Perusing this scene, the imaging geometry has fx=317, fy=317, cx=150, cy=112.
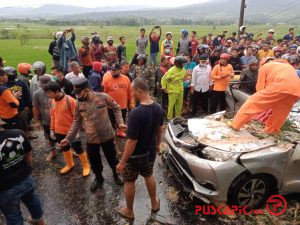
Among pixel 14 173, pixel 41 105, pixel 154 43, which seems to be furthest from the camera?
pixel 154 43

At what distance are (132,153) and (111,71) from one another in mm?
3018

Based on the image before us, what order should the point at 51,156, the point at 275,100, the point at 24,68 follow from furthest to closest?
the point at 24,68 < the point at 51,156 < the point at 275,100

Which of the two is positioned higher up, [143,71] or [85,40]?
[85,40]

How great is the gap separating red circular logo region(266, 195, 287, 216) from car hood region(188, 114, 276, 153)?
0.84 m

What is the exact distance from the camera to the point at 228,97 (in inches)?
307

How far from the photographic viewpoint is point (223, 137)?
4.53m

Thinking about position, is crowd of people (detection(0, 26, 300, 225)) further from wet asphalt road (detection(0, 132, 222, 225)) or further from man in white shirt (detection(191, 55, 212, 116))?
wet asphalt road (detection(0, 132, 222, 225))

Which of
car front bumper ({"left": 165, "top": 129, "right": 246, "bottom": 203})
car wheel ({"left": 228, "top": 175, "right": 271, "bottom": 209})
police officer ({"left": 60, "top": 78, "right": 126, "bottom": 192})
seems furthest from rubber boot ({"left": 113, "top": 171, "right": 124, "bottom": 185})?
car wheel ({"left": 228, "top": 175, "right": 271, "bottom": 209})

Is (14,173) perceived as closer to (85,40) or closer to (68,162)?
(68,162)

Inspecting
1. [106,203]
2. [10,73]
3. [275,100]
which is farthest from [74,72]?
[275,100]

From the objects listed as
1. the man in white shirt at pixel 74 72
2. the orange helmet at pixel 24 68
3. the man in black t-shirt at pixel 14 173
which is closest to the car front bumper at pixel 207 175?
the man in black t-shirt at pixel 14 173

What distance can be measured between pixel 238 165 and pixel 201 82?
13.7 ft

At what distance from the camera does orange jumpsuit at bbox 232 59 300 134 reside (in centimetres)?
465

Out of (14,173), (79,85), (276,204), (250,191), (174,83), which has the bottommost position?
(276,204)
